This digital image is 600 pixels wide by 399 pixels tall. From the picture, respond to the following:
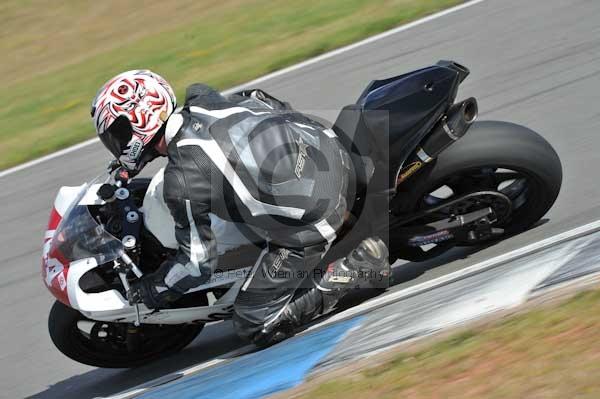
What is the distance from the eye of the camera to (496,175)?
479cm

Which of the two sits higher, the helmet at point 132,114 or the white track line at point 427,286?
the helmet at point 132,114

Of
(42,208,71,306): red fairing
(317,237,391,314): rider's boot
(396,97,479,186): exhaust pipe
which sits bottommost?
(42,208,71,306): red fairing

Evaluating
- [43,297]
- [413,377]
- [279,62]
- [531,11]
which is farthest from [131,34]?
[413,377]

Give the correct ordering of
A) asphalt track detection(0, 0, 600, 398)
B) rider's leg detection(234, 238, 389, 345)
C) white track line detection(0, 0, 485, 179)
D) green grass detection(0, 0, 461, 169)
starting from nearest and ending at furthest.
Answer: rider's leg detection(234, 238, 389, 345) < asphalt track detection(0, 0, 600, 398) < white track line detection(0, 0, 485, 179) < green grass detection(0, 0, 461, 169)

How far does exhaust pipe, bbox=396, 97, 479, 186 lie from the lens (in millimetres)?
4496

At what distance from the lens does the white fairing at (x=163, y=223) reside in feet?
14.8

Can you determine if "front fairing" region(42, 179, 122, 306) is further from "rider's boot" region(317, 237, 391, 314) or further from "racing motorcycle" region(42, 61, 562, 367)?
"rider's boot" region(317, 237, 391, 314)

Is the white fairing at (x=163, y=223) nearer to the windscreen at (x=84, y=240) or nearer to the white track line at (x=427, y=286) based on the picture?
the windscreen at (x=84, y=240)

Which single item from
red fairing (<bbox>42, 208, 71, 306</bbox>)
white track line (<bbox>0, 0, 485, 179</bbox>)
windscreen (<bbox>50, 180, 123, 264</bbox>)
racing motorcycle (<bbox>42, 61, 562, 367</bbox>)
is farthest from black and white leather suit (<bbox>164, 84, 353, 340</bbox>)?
white track line (<bbox>0, 0, 485, 179</bbox>)

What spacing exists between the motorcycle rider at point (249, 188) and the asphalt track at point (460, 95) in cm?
54

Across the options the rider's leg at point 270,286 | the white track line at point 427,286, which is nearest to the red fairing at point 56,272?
the white track line at point 427,286

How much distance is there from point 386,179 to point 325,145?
37 cm

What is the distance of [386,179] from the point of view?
181 inches

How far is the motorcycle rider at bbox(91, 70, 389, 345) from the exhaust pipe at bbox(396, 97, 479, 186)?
391 mm
